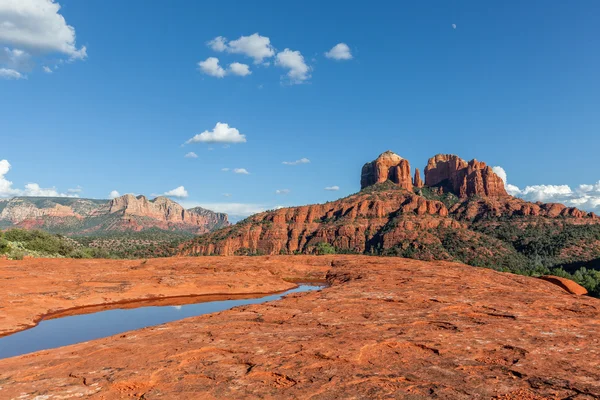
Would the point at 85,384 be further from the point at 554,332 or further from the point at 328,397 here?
the point at 554,332

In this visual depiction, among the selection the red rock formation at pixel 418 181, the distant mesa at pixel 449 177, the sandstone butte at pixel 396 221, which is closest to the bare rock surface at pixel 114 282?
the sandstone butte at pixel 396 221

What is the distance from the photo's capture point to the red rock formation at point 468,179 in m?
166

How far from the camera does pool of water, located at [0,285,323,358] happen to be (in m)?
13.8

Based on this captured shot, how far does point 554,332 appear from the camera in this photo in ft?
40.9

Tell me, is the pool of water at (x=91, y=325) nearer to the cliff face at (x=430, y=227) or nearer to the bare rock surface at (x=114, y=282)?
the bare rock surface at (x=114, y=282)

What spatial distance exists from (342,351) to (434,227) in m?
116

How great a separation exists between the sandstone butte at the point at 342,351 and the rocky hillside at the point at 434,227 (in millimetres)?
73764

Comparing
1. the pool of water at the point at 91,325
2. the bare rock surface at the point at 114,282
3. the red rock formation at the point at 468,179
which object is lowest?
the pool of water at the point at 91,325

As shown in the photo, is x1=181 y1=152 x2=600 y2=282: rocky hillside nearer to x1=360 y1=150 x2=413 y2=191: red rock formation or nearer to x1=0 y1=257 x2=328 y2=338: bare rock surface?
x1=360 y1=150 x2=413 y2=191: red rock formation

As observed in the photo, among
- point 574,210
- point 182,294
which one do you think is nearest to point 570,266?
point 574,210

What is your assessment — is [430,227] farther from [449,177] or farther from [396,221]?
[449,177]

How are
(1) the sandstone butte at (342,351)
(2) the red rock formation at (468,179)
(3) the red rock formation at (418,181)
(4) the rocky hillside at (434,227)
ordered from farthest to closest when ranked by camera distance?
(3) the red rock formation at (418,181) → (2) the red rock formation at (468,179) → (4) the rocky hillside at (434,227) → (1) the sandstone butte at (342,351)

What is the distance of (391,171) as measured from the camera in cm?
18875

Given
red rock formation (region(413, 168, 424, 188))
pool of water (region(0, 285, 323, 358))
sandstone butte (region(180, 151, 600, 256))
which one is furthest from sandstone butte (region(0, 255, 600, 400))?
red rock formation (region(413, 168, 424, 188))
